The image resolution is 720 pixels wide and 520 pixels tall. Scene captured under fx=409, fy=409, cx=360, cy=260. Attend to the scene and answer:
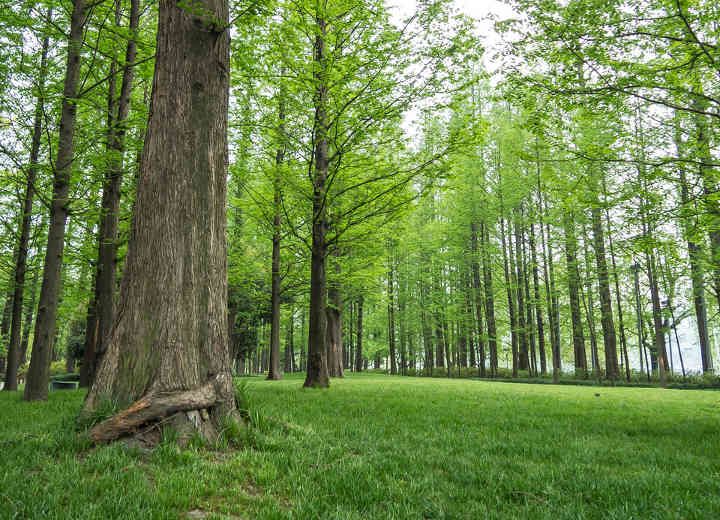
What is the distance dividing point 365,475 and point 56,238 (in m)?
8.94

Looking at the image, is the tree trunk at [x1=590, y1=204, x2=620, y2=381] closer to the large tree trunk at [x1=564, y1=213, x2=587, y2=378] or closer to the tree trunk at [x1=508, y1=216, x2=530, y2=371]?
the large tree trunk at [x1=564, y1=213, x2=587, y2=378]

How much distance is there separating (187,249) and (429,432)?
12.8 feet

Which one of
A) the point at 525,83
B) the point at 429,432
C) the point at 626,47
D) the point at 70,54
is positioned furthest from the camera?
the point at 70,54

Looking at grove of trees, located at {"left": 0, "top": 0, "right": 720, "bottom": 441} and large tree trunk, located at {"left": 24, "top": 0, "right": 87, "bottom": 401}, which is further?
large tree trunk, located at {"left": 24, "top": 0, "right": 87, "bottom": 401}

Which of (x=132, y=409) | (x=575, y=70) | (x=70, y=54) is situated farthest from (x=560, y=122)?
(x=70, y=54)

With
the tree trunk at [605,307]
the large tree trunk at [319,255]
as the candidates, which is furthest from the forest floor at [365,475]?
the tree trunk at [605,307]

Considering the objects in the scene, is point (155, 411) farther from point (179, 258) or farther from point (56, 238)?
point (56, 238)

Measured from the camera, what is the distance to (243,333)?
28.4m

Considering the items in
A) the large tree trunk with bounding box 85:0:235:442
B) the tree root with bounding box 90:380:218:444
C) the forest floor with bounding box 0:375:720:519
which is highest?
the large tree trunk with bounding box 85:0:235:442

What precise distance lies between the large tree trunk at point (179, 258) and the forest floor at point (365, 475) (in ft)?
1.56

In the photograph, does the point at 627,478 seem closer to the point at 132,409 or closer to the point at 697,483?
the point at 697,483

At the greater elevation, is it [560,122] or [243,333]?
[560,122]

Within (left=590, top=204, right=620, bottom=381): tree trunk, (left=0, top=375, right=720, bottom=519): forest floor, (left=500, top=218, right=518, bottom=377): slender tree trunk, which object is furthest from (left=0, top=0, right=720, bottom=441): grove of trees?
Answer: (left=500, top=218, right=518, bottom=377): slender tree trunk

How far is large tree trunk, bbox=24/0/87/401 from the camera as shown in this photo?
864 centimetres
